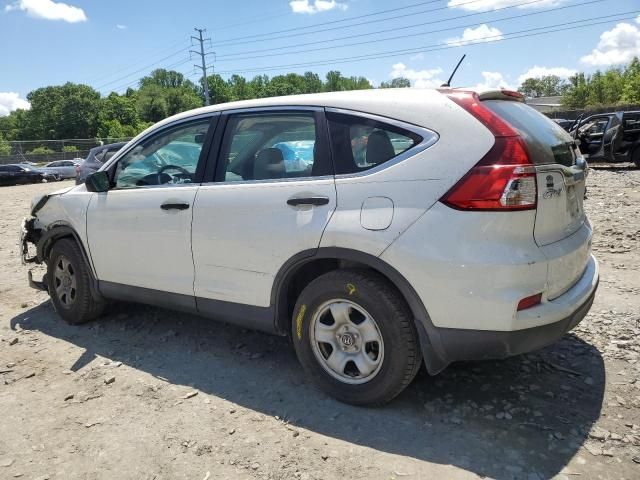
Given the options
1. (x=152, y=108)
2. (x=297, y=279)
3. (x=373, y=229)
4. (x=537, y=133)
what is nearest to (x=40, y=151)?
(x=297, y=279)

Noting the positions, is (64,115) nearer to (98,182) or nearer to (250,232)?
(98,182)

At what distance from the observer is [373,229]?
105 inches

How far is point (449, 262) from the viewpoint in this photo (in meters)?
2.48

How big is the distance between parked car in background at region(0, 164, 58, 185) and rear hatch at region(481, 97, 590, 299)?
2933 cm

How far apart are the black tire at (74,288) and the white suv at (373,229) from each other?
2.60ft

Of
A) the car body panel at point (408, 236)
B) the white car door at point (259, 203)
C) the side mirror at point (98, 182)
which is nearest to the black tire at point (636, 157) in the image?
the car body panel at point (408, 236)

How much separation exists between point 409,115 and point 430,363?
52.4 inches

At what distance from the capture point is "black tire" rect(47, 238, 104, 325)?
4.36 meters

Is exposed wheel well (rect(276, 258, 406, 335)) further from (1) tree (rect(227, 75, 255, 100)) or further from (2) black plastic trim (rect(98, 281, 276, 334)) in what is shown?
(1) tree (rect(227, 75, 255, 100))

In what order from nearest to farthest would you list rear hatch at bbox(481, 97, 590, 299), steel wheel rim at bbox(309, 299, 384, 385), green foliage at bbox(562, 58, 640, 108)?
rear hatch at bbox(481, 97, 590, 299) → steel wheel rim at bbox(309, 299, 384, 385) → green foliage at bbox(562, 58, 640, 108)

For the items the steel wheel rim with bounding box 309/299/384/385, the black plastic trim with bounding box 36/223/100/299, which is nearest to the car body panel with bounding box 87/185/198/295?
the black plastic trim with bounding box 36/223/100/299

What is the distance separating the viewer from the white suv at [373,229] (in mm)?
2469

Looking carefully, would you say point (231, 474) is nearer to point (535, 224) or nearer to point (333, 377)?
point (333, 377)

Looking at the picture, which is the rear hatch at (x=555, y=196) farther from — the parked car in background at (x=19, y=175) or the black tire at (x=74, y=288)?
the parked car in background at (x=19, y=175)
